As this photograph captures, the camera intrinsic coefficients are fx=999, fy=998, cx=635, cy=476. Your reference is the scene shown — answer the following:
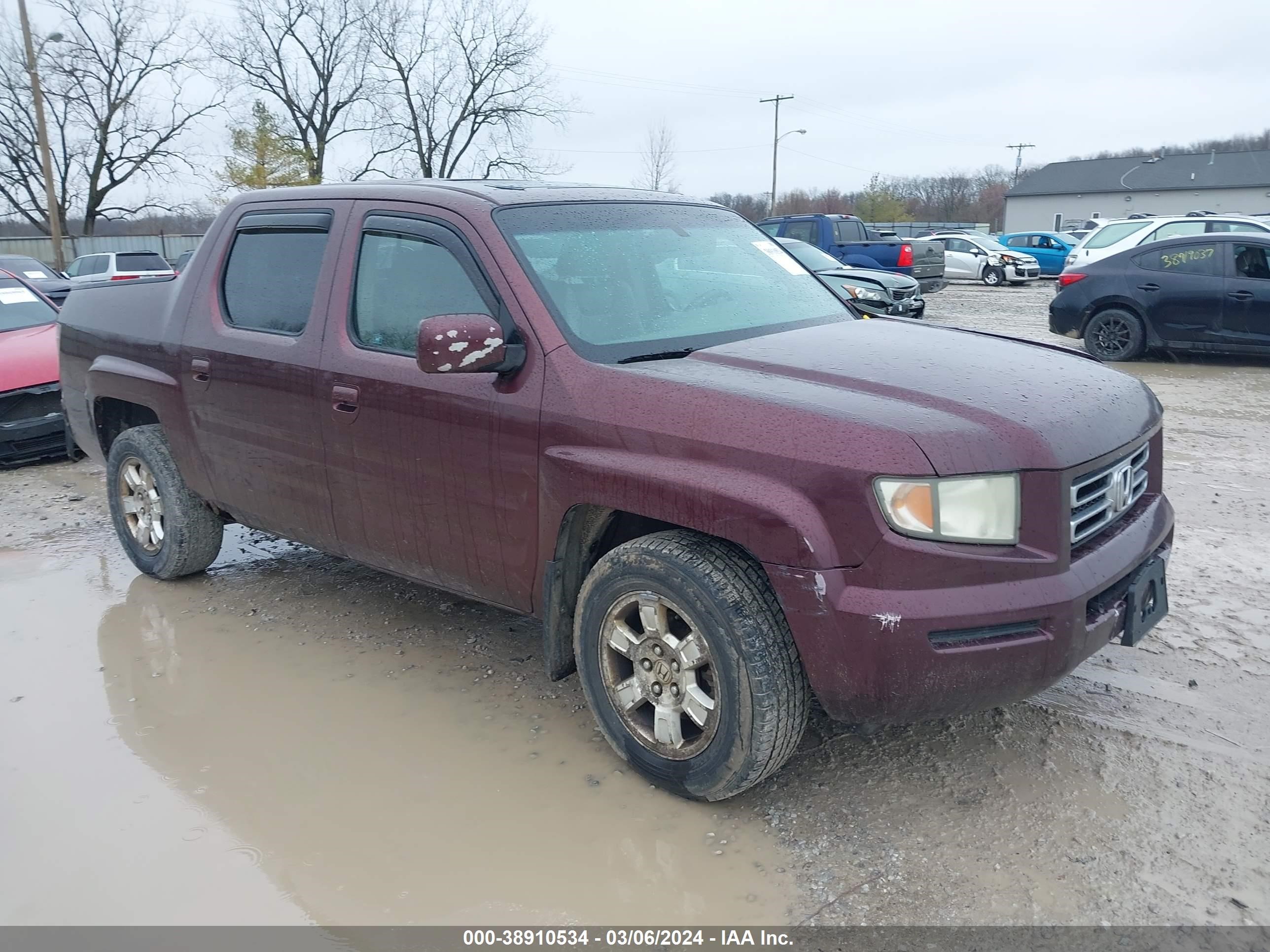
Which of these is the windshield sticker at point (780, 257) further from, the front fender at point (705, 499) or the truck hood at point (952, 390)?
the front fender at point (705, 499)

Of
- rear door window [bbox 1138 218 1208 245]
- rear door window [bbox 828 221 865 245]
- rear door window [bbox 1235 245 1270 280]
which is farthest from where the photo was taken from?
rear door window [bbox 828 221 865 245]

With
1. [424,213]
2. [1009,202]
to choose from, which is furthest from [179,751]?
[1009,202]

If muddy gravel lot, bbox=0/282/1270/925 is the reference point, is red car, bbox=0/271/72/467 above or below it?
above

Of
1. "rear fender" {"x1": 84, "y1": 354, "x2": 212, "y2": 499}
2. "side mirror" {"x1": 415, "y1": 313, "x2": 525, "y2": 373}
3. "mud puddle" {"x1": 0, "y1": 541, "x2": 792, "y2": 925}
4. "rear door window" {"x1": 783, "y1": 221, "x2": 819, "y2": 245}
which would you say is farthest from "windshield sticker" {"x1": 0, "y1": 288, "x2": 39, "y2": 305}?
"rear door window" {"x1": 783, "y1": 221, "x2": 819, "y2": 245}

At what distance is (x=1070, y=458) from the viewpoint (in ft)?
9.07

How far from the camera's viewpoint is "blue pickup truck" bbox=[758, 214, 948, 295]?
61.6ft

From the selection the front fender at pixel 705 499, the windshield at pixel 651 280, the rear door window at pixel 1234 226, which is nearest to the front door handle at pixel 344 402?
the windshield at pixel 651 280

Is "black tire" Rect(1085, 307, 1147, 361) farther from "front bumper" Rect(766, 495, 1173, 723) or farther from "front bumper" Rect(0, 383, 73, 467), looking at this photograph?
"front bumper" Rect(0, 383, 73, 467)

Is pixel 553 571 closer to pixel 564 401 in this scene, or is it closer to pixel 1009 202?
pixel 564 401

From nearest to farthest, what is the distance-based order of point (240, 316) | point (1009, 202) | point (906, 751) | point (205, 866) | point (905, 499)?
point (905, 499), point (205, 866), point (906, 751), point (240, 316), point (1009, 202)

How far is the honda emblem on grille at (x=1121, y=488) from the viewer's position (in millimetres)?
3039

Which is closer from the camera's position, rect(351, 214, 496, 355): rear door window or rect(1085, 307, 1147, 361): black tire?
rect(351, 214, 496, 355): rear door window

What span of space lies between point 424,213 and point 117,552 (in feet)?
11.1

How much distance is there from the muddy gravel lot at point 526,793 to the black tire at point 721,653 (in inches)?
7.0
